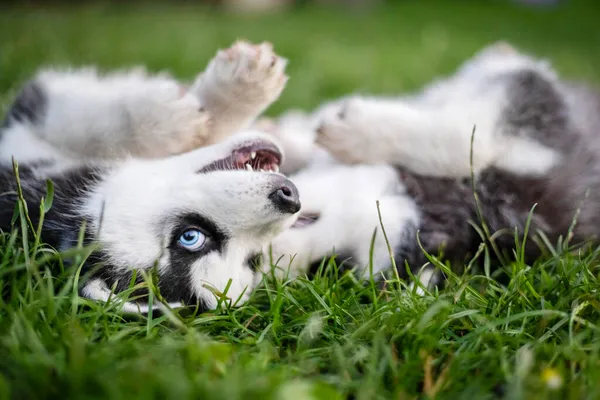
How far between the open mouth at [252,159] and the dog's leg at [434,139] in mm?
499

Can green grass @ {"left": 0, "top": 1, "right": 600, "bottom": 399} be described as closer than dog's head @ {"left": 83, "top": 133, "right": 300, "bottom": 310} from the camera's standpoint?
Yes

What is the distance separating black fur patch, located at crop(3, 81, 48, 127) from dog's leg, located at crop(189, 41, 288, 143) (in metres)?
0.80

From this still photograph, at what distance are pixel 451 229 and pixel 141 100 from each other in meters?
1.68

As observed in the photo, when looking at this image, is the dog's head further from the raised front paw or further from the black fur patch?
the black fur patch

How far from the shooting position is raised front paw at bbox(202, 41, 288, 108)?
115 inches

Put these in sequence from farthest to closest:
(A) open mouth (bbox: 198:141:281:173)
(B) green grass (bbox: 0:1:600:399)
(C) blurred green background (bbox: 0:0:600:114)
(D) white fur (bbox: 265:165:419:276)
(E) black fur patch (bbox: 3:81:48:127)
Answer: (C) blurred green background (bbox: 0:0:600:114) < (E) black fur patch (bbox: 3:81:48:127) < (D) white fur (bbox: 265:165:419:276) < (A) open mouth (bbox: 198:141:281:173) < (B) green grass (bbox: 0:1:600:399)

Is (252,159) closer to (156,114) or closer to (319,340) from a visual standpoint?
(156,114)

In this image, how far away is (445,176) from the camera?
3145 millimetres

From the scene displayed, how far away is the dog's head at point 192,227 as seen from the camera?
232cm

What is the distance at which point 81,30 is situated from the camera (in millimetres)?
7715

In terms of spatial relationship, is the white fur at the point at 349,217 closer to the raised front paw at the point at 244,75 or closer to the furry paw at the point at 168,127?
the raised front paw at the point at 244,75

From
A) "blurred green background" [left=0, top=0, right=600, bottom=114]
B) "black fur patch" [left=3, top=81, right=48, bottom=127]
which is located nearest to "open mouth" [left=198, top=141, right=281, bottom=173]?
"black fur patch" [left=3, top=81, right=48, bottom=127]

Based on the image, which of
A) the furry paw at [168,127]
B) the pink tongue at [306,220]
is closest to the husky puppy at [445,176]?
the pink tongue at [306,220]

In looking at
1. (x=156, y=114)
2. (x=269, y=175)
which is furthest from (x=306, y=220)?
(x=156, y=114)
